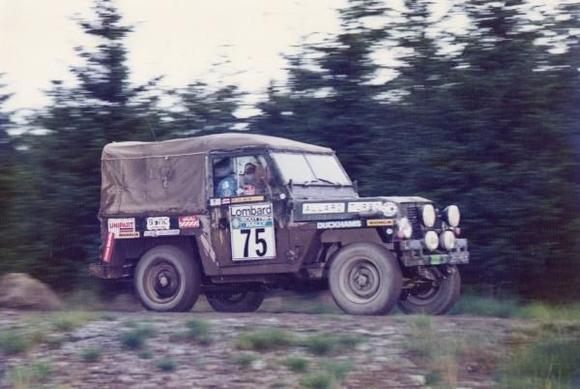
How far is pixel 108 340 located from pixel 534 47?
899cm

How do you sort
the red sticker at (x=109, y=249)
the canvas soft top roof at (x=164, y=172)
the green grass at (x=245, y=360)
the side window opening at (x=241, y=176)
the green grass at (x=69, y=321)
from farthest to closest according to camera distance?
the red sticker at (x=109, y=249) → the canvas soft top roof at (x=164, y=172) → the side window opening at (x=241, y=176) → the green grass at (x=69, y=321) → the green grass at (x=245, y=360)

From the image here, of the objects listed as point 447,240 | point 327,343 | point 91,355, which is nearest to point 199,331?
point 91,355

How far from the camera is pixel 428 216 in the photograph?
499 inches

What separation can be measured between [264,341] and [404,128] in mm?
7572

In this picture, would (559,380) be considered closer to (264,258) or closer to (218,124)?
(264,258)

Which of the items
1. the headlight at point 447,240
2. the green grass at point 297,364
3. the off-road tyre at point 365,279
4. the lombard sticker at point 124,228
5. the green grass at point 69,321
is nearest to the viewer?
the green grass at point 297,364

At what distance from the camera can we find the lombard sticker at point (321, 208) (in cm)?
1252

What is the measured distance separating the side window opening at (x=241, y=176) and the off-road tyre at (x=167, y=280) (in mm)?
1022

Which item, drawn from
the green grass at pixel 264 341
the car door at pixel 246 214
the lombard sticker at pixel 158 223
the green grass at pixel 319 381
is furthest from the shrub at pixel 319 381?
the lombard sticker at pixel 158 223

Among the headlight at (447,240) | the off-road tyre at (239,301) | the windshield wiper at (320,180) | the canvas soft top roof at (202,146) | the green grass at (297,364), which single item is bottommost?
the green grass at (297,364)

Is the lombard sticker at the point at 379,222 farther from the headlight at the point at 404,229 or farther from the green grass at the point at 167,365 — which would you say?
the green grass at the point at 167,365

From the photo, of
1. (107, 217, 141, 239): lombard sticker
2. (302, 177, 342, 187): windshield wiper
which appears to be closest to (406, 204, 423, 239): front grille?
(302, 177, 342, 187): windshield wiper

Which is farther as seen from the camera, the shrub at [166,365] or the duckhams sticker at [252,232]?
the duckhams sticker at [252,232]

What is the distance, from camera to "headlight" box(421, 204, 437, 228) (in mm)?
12648
